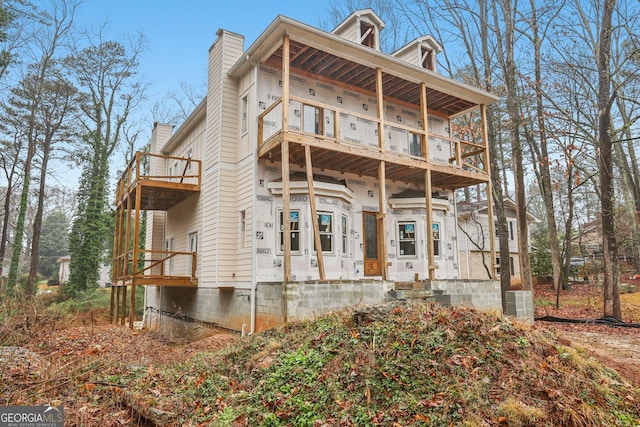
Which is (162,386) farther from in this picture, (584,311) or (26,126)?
(26,126)

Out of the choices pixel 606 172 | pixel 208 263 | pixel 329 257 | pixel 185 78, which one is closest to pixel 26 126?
pixel 185 78

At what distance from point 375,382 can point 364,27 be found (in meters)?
12.6

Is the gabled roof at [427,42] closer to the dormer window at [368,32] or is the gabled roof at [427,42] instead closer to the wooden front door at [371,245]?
the dormer window at [368,32]

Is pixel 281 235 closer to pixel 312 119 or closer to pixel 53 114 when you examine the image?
pixel 312 119

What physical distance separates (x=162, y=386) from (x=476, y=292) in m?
9.99

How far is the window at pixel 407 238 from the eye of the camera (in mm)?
14547

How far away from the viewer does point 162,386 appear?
634 centimetres

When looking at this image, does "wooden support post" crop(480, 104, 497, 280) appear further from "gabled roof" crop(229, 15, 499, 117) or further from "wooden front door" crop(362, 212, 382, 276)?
"wooden front door" crop(362, 212, 382, 276)

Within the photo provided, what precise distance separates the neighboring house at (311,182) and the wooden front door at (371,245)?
0.17 ft

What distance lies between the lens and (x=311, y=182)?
10344 mm

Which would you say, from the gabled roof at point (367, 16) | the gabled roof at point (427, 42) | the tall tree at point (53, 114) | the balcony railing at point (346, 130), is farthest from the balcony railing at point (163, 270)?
the tall tree at point (53, 114)

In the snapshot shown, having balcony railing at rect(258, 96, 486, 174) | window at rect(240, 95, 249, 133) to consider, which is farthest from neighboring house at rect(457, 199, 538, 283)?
window at rect(240, 95, 249, 133)

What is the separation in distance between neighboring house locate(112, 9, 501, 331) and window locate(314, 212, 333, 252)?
30mm

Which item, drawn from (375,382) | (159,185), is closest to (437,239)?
(159,185)
